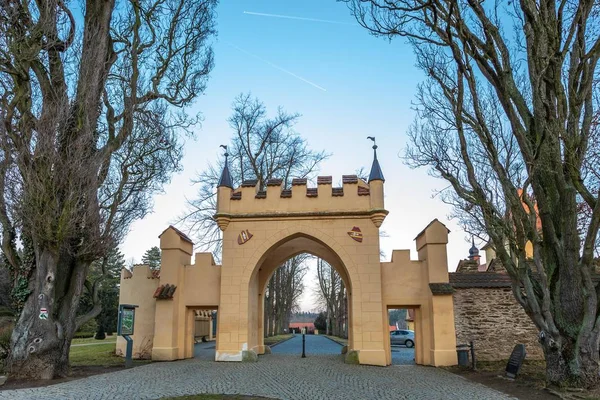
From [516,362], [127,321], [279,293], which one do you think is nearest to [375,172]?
[516,362]

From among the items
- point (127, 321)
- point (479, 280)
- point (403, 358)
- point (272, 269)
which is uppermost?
point (272, 269)

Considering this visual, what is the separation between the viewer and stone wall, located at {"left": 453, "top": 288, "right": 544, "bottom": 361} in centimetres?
1416

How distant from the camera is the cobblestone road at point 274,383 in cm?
822

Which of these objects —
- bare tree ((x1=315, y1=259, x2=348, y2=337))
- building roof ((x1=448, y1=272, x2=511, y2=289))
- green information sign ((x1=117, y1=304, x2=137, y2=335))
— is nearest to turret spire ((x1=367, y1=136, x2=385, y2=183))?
building roof ((x1=448, y1=272, x2=511, y2=289))

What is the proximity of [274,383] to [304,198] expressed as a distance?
6746mm

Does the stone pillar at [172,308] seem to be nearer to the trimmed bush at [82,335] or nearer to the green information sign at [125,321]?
the green information sign at [125,321]

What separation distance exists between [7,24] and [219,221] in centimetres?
775

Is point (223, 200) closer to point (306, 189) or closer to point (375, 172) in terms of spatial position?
point (306, 189)

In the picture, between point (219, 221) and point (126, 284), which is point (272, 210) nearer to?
point (219, 221)

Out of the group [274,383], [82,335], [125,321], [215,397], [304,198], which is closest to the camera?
[215,397]

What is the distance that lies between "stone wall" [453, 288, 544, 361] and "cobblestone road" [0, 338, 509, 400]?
2506 mm

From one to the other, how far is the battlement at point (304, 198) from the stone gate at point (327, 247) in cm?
3

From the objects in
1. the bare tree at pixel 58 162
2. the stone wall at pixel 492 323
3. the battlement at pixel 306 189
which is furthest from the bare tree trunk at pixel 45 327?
the stone wall at pixel 492 323

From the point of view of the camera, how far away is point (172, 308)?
587 inches
